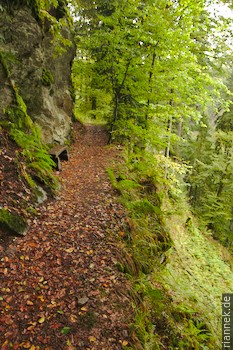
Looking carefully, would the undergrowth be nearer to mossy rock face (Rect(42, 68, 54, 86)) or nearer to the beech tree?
the beech tree

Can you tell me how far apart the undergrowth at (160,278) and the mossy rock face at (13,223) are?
2.01 metres

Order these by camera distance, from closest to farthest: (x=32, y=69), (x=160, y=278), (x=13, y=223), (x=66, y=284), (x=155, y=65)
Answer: (x=66, y=284)
(x=13, y=223)
(x=160, y=278)
(x=32, y=69)
(x=155, y=65)

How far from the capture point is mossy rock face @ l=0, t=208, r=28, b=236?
4.36 metres

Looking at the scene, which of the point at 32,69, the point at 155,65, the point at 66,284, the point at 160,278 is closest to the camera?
the point at 66,284

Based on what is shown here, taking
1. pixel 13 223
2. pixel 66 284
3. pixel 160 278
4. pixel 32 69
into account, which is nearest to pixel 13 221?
pixel 13 223

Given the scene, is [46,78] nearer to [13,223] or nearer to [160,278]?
[13,223]

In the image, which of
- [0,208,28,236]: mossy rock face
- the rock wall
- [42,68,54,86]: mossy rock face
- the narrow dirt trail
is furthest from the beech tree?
[0,208,28,236]: mossy rock face

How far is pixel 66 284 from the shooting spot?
3.85m

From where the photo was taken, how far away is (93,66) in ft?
39.0

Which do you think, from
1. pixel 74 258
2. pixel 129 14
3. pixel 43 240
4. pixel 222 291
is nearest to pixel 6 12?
pixel 129 14

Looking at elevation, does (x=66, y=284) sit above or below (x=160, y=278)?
above

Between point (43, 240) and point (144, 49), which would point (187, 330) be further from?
point (144, 49)

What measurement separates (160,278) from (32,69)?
767cm

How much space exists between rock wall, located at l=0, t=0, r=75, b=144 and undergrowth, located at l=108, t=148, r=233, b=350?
137 inches
